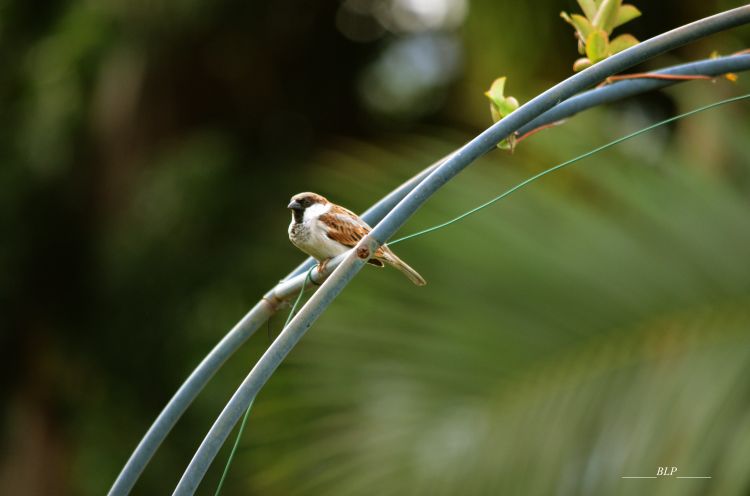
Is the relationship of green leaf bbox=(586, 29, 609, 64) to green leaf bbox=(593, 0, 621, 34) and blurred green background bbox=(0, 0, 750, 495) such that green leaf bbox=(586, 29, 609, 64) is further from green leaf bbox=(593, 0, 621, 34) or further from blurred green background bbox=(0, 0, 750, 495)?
blurred green background bbox=(0, 0, 750, 495)

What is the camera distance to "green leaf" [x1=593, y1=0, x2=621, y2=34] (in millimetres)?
2798

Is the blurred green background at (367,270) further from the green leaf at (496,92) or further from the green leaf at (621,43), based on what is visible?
the green leaf at (621,43)

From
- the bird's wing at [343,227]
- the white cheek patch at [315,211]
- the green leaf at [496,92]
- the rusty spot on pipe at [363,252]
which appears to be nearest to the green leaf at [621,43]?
the green leaf at [496,92]

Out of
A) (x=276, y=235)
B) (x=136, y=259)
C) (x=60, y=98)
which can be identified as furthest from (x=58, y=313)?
(x=276, y=235)

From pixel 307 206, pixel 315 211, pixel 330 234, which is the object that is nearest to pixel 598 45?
pixel 330 234

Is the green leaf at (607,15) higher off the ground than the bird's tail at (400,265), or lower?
higher

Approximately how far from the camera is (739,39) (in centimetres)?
593

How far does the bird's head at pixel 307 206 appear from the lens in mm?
3928

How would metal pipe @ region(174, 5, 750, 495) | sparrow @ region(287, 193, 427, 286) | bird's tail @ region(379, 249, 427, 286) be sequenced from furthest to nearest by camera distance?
sparrow @ region(287, 193, 427, 286) < bird's tail @ region(379, 249, 427, 286) < metal pipe @ region(174, 5, 750, 495)

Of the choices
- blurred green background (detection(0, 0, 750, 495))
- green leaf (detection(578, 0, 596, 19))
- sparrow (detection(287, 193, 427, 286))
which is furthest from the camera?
blurred green background (detection(0, 0, 750, 495))

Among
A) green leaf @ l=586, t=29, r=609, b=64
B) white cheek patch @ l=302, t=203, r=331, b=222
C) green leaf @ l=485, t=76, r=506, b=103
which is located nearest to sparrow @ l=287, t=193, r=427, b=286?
white cheek patch @ l=302, t=203, r=331, b=222

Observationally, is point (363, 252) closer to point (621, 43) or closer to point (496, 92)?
point (496, 92)

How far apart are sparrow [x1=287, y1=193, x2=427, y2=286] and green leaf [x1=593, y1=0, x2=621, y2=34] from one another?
106 centimetres

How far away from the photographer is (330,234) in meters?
3.73
